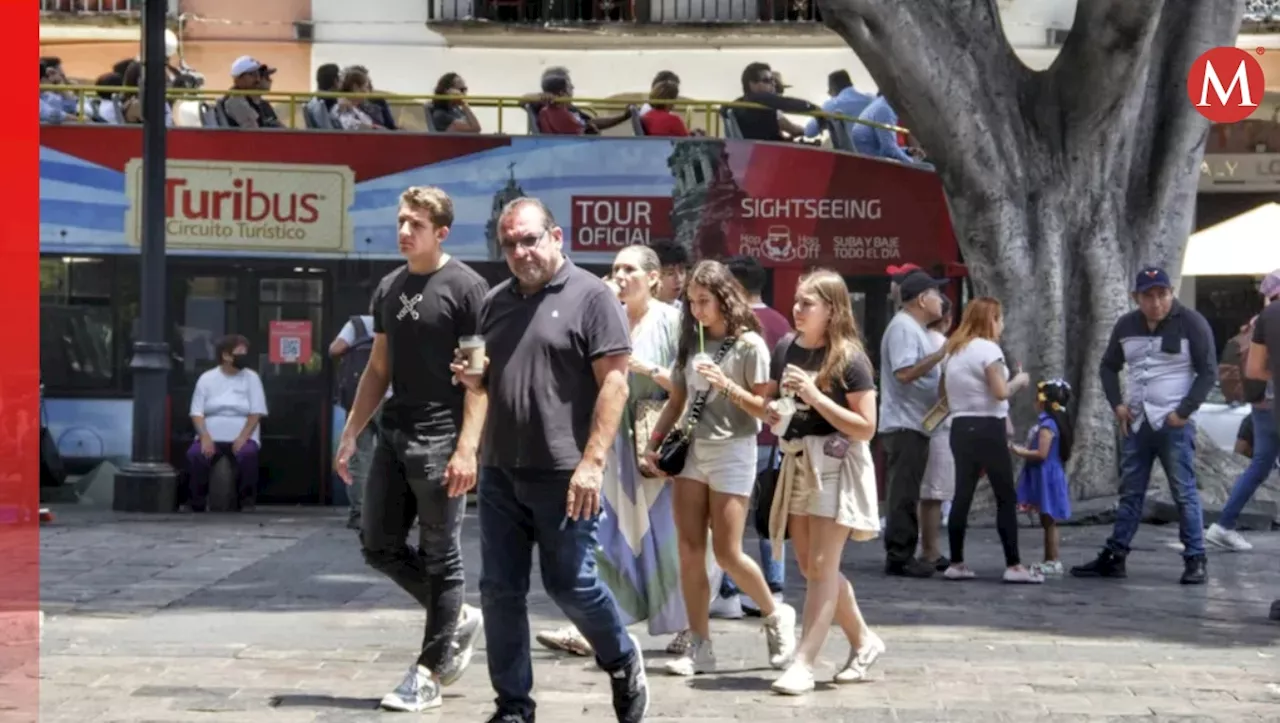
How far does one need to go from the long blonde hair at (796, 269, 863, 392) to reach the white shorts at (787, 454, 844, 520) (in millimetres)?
299

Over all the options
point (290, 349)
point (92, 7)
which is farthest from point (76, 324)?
point (92, 7)

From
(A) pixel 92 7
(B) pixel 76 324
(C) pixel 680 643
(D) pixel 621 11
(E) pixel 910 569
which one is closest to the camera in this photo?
(C) pixel 680 643

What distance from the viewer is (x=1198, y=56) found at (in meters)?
17.5

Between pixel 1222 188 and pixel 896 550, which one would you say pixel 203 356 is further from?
pixel 1222 188

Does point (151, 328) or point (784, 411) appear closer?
point (784, 411)

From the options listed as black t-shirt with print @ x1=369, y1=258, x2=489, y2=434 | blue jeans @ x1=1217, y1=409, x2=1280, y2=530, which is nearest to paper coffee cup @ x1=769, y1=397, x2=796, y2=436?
black t-shirt with print @ x1=369, y1=258, x2=489, y2=434

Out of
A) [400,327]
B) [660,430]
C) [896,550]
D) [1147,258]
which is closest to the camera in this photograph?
[400,327]

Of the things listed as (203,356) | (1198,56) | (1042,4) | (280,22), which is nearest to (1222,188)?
(1042,4)

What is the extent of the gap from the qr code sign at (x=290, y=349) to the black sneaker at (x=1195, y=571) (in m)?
8.11

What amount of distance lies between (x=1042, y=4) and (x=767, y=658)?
60.3 feet

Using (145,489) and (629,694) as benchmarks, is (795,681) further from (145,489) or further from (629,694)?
(145,489)

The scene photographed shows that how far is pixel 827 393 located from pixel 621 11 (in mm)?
18660

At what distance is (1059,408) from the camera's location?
13297 mm

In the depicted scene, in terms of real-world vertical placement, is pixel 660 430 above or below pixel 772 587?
above
